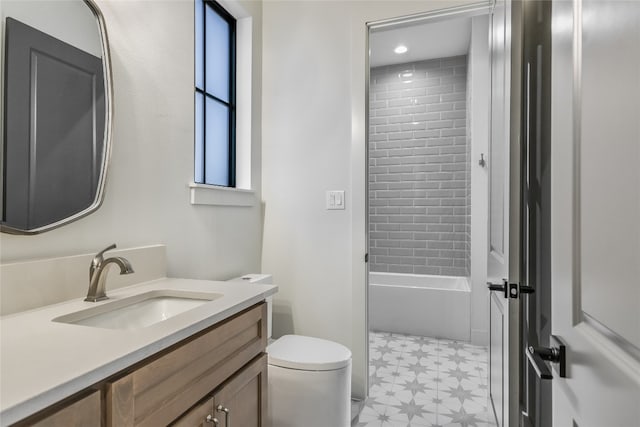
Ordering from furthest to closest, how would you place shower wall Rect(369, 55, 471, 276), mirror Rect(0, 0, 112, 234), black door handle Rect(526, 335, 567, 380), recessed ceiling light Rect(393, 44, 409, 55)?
shower wall Rect(369, 55, 471, 276) < recessed ceiling light Rect(393, 44, 409, 55) < mirror Rect(0, 0, 112, 234) < black door handle Rect(526, 335, 567, 380)

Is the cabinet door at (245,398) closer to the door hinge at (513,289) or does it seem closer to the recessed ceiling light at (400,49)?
the door hinge at (513,289)

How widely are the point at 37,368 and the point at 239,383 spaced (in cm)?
58

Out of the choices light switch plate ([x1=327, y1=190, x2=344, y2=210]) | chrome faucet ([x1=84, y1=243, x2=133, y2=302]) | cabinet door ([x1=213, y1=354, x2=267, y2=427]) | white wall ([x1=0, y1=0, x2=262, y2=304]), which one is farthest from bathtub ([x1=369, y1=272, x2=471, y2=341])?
chrome faucet ([x1=84, y1=243, x2=133, y2=302])

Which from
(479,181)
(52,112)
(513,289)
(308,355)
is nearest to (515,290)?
(513,289)

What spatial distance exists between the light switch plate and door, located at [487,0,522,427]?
33.4 inches

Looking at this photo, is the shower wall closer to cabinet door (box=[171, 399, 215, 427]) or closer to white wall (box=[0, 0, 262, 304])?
white wall (box=[0, 0, 262, 304])

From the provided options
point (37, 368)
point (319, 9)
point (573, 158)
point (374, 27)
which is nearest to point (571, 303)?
point (573, 158)

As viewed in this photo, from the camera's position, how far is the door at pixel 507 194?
120cm

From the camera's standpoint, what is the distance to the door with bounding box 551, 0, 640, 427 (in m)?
0.45

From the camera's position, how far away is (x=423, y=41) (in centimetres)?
335

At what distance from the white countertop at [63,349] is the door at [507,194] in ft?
3.07

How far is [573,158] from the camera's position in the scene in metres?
0.64

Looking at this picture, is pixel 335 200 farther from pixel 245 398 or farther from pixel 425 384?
pixel 425 384

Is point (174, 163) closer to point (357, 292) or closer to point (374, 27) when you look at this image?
point (357, 292)
